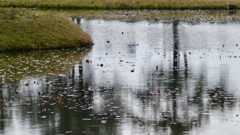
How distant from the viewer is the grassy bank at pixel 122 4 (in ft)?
253

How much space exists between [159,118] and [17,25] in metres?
22.4

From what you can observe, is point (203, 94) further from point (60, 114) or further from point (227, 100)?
point (60, 114)

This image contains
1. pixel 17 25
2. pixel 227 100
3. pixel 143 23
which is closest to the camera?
pixel 227 100

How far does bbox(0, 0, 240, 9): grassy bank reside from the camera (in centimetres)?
7700

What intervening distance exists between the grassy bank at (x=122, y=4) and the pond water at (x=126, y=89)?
104 ft

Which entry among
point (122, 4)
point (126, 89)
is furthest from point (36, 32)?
point (122, 4)

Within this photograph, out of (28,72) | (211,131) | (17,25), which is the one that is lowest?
(211,131)

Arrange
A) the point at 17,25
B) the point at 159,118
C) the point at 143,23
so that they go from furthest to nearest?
the point at 143,23 → the point at 17,25 → the point at 159,118

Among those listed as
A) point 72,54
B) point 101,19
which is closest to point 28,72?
point 72,54

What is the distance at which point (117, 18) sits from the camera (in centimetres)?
6869

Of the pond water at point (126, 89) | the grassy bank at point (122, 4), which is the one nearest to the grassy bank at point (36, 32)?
the pond water at point (126, 89)

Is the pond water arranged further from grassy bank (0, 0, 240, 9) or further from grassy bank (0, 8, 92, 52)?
grassy bank (0, 0, 240, 9)

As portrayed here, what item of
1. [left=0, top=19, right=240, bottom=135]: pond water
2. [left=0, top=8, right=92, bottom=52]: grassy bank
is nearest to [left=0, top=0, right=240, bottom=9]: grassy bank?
[left=0, top=19, right=240, bottom=135]: pond water

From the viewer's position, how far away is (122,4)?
82.9 meters
